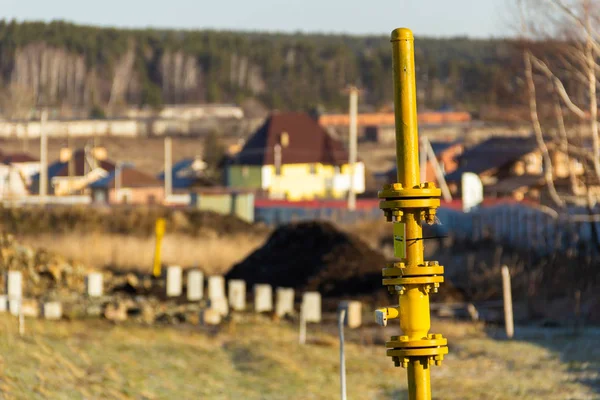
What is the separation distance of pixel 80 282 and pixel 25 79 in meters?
126

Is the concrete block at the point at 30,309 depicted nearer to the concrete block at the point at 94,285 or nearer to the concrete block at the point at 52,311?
the concrete block at the point at 52,311

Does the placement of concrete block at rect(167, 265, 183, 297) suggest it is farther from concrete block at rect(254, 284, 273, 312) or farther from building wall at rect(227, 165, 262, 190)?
building wall at rect(227, 165, 262, 190)

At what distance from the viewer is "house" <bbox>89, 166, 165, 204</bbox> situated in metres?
73.6

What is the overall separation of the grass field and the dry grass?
41.6ft

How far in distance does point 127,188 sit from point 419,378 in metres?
68.6

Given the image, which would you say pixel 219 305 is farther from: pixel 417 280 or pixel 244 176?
pixel 244 176

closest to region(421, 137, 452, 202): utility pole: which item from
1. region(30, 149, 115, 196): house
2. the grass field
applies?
region(30, 149, 115, 196): house

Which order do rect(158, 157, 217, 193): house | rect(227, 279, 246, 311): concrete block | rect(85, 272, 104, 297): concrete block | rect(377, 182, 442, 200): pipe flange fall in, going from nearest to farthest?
rect(377, 182, 442, 200): pipe flange → rect(227, 279, 246, 311): concrete block → rect(85, 272, 104, 297): concrete block → rect(158, 157, 217, 193): house

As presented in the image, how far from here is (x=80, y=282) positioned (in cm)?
2742

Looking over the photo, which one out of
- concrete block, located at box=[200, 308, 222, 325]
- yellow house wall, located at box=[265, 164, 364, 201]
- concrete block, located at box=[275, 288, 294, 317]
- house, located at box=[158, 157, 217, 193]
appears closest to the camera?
concrete block, located at box=[200, 308, 222, 325]

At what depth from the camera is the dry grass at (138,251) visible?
32.0 meters

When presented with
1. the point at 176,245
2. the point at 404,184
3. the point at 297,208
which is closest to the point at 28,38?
the point at 297,208

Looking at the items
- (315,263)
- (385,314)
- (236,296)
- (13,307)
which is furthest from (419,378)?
(315,263)

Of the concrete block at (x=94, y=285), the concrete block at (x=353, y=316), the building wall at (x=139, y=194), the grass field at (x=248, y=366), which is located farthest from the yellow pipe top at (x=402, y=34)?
the building wall at (x=139, y=194)
